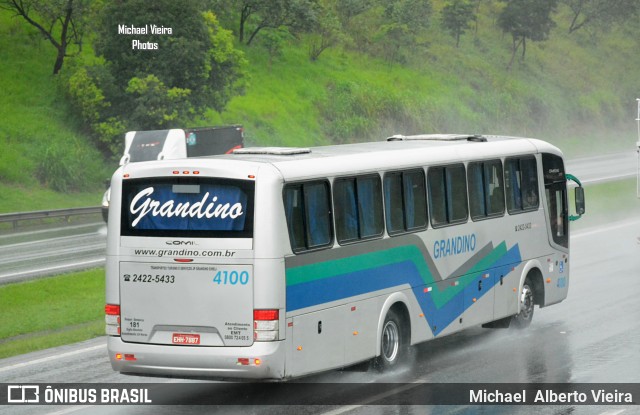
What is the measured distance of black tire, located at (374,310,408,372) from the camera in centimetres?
1538

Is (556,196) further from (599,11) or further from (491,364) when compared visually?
(599,11)

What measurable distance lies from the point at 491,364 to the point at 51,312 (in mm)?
8740

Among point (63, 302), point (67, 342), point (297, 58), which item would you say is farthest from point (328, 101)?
point (67, 342)

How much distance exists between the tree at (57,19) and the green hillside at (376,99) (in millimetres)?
610

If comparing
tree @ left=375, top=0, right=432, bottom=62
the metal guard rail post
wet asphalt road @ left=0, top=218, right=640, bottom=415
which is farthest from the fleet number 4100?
tree @ left=375, top=0, right=432, bottom=62

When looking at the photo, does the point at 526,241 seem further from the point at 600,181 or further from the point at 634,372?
the point at 600,181

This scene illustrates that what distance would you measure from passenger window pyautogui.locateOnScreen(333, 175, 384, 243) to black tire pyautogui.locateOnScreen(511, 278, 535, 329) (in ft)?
15.3

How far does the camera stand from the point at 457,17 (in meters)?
81.3

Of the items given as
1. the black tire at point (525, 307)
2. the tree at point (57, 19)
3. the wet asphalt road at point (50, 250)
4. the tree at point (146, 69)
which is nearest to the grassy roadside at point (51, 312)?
the wet asphalt road at point (50, 250)

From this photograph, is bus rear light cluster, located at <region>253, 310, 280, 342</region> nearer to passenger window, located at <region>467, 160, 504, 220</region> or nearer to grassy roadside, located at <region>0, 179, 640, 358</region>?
passenger window, located at <region>467, 160, 504, 220</region>

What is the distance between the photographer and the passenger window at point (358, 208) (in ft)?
47.8

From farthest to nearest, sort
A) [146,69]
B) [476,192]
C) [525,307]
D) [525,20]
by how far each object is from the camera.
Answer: [525,20] < [146,69] < [525,307] < [476,192]

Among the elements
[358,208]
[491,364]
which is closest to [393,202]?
[358,208]

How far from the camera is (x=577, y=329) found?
1872 cm
